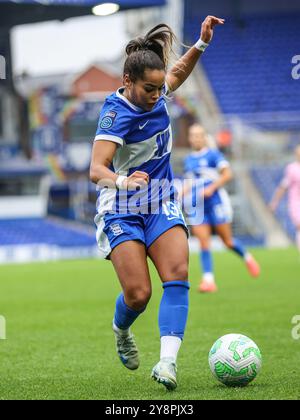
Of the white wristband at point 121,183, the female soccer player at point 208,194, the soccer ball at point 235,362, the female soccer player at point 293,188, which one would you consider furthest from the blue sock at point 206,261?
the white wristband at point 121,183

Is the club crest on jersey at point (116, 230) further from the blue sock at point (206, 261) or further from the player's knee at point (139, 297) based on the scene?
the blue sock at point (206, 261)

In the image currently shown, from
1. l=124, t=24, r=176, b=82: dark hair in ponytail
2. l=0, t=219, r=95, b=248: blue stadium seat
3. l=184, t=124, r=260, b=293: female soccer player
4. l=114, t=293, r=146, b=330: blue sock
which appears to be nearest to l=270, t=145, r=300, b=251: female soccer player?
l=184, t=124, r=260, b=293: female soccer player

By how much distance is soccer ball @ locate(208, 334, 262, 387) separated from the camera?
5125 mm

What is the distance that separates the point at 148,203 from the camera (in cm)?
546

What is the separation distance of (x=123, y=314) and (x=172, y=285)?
51 centimetres

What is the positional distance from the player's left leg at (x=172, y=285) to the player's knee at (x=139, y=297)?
0.11m

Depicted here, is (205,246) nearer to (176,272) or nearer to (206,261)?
(206,261)

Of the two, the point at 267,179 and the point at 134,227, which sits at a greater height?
the point at 134,227

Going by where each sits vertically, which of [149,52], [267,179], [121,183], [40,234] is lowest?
[40,234]

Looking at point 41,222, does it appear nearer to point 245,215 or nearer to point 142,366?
point 245,215

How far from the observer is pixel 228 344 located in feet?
17.5

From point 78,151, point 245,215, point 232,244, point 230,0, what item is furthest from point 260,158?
point 232,244

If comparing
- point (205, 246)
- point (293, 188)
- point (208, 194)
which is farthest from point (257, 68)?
point (205, 246)

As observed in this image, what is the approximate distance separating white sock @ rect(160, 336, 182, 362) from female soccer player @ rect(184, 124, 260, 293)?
6.49 meters
